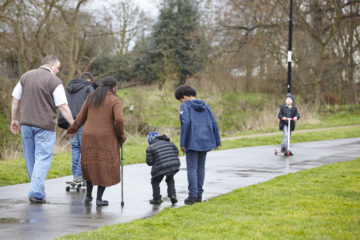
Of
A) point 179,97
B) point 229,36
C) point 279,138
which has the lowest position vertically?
point 279,138

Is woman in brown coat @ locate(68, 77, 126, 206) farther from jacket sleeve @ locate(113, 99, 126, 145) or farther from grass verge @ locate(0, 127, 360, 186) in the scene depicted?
grass verge @ locate(0, 127, 360, 186)

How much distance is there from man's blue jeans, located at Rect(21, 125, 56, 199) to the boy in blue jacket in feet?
6.26

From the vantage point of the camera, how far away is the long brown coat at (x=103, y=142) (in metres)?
7.39

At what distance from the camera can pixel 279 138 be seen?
20203 mm

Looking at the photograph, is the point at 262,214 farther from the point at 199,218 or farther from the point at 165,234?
the point at 165,234

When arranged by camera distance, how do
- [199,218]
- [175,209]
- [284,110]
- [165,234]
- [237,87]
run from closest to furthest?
[165,234] < [199,218] < [175,209] < [284,110] < [237,87]

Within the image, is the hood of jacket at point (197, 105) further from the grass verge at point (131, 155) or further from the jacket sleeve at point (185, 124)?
the grass verge at point (131, 155)

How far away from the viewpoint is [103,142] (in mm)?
7398

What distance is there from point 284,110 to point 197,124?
772cm

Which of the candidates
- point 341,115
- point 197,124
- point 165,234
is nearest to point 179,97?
point 197,124

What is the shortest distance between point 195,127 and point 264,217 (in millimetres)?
1805

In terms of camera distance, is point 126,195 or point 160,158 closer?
point 160,158

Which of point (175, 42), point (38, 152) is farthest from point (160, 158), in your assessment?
point (175, 42)

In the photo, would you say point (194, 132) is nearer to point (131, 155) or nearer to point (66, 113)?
point (66, 113)
